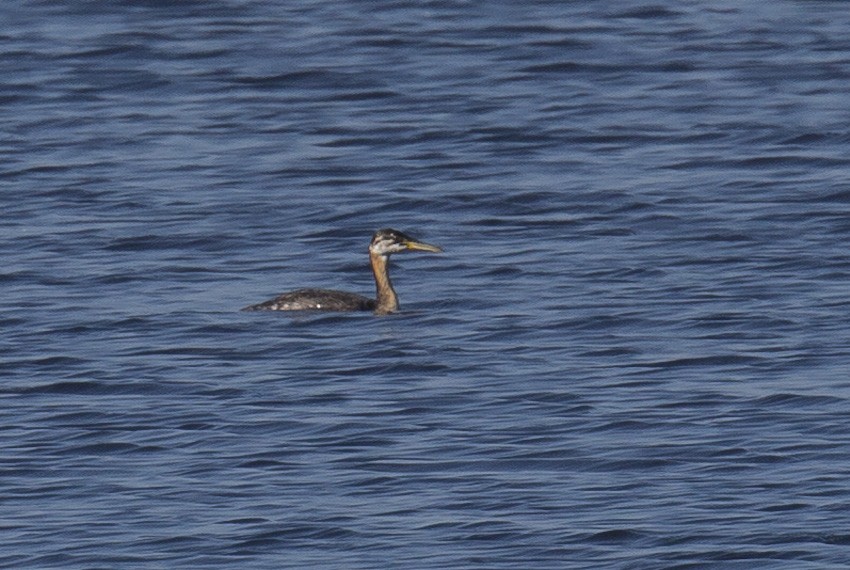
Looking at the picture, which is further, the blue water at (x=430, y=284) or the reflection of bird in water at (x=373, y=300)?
the reflection of bird in water at (x=373, y=300)

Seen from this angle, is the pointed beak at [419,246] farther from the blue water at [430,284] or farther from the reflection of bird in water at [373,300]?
the blue water at [430,284]

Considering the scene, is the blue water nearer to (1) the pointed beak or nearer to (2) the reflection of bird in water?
(2) the reflection of bird in water

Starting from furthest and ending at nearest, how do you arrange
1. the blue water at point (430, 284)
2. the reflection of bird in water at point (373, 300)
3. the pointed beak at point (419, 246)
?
the pointed beak at point (419, 246)
the reflection of bird in water at point (373, 300)
the blue water at point (430, 284)

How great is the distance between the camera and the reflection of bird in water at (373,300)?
20.0 meters

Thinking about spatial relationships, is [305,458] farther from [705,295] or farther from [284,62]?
[284,62]

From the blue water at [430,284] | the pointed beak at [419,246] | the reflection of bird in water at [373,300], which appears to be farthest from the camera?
the pointed beak at [419,246]

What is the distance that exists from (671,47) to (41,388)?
17409 mm

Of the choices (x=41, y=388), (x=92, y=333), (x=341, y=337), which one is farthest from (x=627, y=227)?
(x=41, y=388)

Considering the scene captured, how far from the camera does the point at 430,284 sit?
22109mm

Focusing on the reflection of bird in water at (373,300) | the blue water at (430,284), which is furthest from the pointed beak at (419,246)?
the blue water at (430,284)

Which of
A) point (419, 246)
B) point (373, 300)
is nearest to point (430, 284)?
point (419, 246)

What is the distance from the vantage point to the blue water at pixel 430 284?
13812 mm

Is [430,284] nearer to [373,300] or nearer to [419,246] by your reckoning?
[419,246]

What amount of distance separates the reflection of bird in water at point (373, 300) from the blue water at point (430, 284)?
0.45 ft
